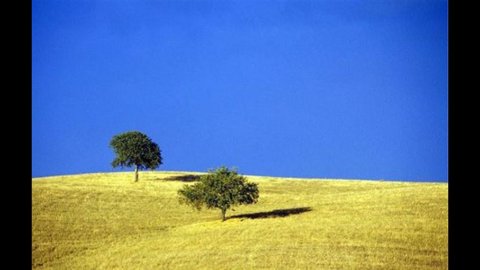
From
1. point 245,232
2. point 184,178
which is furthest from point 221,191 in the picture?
point 184,178

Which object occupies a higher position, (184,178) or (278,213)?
(184,178)

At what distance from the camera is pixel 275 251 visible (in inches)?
1367

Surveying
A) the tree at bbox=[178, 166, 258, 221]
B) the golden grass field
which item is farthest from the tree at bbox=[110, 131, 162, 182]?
the tree at bbox=[178, 166, 258, 221]

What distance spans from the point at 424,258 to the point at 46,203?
39764 millimetres

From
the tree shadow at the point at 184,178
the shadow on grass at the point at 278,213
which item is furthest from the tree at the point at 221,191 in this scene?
the tree shadow at the point at 184,178

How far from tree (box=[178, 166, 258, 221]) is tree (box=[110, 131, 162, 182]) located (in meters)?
37.2

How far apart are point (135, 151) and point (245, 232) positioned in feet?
162

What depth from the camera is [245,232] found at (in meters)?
41.6

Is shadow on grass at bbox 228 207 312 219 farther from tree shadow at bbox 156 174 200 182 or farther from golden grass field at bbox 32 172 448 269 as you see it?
tree shadow at bbox 156 174 200 182

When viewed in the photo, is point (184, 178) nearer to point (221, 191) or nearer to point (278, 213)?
point (221, 191)

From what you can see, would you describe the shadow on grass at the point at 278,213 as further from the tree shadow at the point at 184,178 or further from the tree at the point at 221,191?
the tree shadow at the point at 184,178
